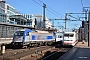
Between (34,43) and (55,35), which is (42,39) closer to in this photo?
(34,43)

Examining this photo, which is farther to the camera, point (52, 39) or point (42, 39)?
point (52, 39)

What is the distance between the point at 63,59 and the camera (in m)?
17.1

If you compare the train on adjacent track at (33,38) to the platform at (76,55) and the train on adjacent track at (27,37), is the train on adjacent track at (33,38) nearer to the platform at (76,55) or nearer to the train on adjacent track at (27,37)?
the train on adjacent track at (27,37)

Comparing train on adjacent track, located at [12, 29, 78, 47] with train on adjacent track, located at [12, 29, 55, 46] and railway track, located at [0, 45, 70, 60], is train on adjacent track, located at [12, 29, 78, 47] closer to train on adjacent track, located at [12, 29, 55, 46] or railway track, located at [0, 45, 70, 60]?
train on adjacent track, located at [12, 29, 55, 46]

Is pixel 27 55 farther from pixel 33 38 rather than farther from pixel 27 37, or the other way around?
pixel 33 38

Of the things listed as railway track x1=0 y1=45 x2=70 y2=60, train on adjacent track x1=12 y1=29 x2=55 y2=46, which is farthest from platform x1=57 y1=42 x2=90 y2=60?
train on adjacent track x1=12 y1=29 x2=55 y2=46

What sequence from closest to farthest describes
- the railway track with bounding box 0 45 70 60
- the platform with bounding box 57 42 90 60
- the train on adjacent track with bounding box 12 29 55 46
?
1. the platform with bounding box 57 42 90 60
2. the railway track with bounding box 0 45 70 60
3. the train on adjacent track with bounding box 12 29 55 46

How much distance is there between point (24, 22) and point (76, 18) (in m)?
31.3

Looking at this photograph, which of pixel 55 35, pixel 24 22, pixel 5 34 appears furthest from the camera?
pixel 24 22

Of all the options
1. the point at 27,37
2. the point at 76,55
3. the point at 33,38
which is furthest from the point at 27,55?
the point at 33,38

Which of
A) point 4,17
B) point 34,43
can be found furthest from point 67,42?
point 4,17

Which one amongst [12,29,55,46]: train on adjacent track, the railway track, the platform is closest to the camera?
the platform

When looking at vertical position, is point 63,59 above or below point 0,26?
below

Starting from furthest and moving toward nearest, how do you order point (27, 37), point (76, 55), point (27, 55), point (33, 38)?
point (33, 38) → point (27, 37) → point (27, 55) → point (76, 55)
